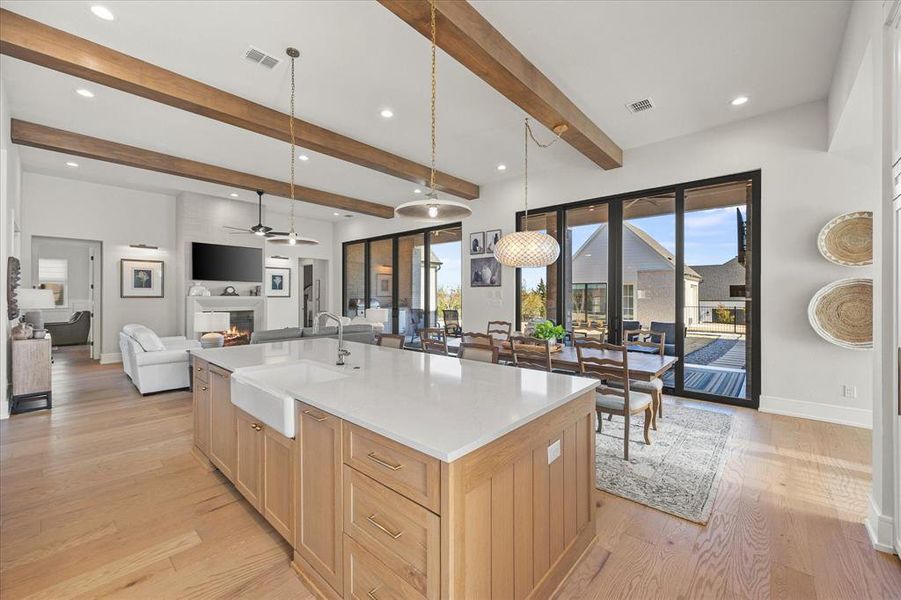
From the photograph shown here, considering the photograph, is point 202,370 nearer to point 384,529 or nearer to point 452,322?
point 384,529

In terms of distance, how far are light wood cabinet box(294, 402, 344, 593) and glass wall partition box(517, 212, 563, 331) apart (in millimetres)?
4503

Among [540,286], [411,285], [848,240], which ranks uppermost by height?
[848,240]

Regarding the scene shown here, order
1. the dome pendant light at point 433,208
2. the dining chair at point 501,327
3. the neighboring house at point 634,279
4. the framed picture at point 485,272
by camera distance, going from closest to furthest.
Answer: the dome pendant light at point 433,208
the neighboring house at point 634,279
the dining chair at point 501,327
the framed picture at point 485,272

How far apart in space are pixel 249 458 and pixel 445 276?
19.3ft

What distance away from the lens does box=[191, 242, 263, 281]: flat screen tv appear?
7.50 meters

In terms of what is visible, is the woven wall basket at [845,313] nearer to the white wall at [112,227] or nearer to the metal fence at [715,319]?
the metal fence at [715,319]

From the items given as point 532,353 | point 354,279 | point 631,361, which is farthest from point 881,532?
point 354,279

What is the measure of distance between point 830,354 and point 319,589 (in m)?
4.85

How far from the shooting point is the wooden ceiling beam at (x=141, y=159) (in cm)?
439

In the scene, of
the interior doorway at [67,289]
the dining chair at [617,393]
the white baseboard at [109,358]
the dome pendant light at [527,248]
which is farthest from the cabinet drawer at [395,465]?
the interior doorway at [67,289]

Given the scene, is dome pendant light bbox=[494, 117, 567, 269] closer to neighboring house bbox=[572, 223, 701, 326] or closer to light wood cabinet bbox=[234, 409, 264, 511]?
neighboring house bbox=[572, 223, 701, 326]

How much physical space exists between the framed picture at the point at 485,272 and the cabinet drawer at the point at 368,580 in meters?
5.32

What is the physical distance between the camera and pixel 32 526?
6.79 ft

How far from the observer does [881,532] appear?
6.13 ft
